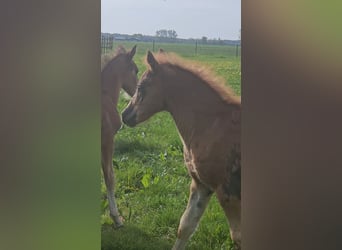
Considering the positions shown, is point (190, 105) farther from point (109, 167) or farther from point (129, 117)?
point (109, 167)

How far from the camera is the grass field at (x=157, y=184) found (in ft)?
7.24

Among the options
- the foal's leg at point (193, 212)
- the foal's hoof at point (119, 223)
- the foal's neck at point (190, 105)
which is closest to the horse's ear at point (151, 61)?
the foal's neck at point (190, 105)

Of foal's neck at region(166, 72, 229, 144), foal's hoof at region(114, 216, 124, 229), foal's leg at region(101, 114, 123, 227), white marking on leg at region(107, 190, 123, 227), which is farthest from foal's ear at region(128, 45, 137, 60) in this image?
foal's hoof at region(114, 216, 124, 229)

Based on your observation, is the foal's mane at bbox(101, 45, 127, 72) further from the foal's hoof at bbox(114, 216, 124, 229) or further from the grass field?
the foal's hoof at bbox(114, 216, 124, 229)

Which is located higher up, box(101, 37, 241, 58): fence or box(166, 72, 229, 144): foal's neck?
box(101, 37, 241, 58): fence

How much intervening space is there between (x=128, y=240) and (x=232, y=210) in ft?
1.55

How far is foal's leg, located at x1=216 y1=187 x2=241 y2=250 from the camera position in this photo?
7.24ft

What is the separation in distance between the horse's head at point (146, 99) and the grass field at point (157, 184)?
0.09 feet

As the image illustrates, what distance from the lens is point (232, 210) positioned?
87.3 inches

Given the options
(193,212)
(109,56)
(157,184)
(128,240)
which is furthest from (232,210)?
(109,56)

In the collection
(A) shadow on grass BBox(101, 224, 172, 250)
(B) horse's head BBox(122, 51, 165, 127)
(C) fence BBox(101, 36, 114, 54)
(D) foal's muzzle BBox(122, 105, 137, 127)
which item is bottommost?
(A) shadow on grass BBox(101, 224, 172, 250)

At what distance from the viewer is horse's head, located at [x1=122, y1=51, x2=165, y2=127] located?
2273mm
